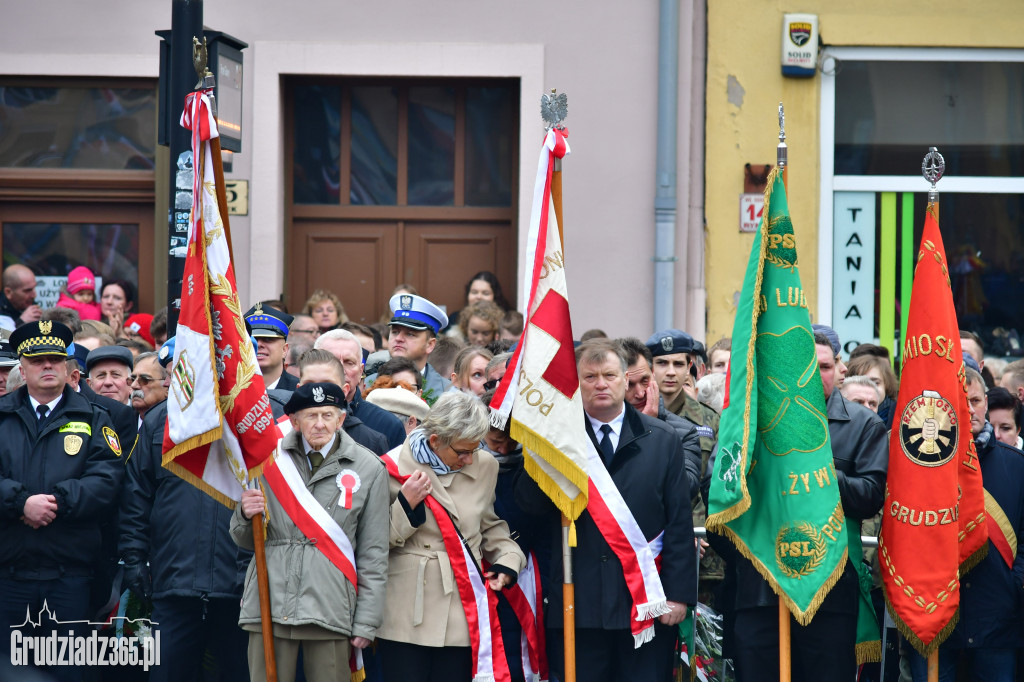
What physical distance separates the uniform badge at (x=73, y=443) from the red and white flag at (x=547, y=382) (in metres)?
2.14

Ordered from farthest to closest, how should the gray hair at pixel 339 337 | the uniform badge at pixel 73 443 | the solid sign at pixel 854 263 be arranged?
the solid sign at pixel 854 263 < the gray hair at pixel 339 337 < the uniform badge at pixel 73 443

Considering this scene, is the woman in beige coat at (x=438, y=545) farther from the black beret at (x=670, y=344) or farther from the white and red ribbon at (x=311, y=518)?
the black beret at (x=670, y=344)

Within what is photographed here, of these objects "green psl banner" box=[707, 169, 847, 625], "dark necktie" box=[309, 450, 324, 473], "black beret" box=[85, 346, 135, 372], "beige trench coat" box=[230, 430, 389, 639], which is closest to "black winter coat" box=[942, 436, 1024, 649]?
"green psl banner" box=[707, 169, 847, 625]

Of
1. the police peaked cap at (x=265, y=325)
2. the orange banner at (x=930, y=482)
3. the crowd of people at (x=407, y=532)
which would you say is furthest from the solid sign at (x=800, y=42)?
the police peaked cap at (x=265, y=325)

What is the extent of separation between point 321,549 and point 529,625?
40.0 inches

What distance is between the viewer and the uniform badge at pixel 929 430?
5621 millimetres

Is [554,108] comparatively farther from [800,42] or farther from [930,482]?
[800,42]

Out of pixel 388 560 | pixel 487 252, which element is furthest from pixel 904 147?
pixel 388 560

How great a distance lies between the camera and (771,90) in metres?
10.5

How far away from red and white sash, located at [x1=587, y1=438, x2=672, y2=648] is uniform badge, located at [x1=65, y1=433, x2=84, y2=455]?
8.46 ft

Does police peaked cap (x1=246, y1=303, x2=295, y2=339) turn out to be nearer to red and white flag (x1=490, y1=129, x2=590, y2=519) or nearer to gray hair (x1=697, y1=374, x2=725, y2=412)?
red and white flag (x1=490, y1=129, x2=590, y2=519)

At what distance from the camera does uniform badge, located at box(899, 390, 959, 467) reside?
5621mm

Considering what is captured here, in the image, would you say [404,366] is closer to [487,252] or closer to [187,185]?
[187,185]

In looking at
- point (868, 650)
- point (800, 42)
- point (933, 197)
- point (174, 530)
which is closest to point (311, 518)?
point (174, 530)
